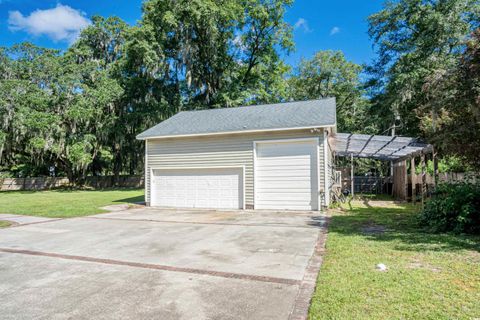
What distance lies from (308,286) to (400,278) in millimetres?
1128

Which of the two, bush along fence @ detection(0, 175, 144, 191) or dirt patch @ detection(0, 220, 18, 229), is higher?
bush along fence @ detection(0, 175, 144, 191)

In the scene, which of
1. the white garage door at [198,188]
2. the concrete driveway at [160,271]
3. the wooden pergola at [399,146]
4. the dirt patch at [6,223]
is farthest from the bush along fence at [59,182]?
the concrete driveway at [160,271]

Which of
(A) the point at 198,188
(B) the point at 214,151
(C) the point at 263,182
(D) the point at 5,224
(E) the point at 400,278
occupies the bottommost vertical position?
(D) the point at 5,224

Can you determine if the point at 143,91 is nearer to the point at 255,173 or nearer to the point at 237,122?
the point at 237,122

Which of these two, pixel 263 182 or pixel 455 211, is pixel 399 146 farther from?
pixel 455 211

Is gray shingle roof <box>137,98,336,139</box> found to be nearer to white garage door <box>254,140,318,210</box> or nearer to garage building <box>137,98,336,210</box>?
garage building <box>137,98,336,210</box>

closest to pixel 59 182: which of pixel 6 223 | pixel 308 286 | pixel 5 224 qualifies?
pixel 6 223

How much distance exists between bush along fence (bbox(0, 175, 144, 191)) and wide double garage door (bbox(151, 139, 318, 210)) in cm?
1568

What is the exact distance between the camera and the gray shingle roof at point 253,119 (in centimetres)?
1047

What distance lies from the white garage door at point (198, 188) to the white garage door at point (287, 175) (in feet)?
2.88

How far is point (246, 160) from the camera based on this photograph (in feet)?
36.0

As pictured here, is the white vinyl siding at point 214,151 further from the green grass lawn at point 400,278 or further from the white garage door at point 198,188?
the green grass lawn at point 400,278

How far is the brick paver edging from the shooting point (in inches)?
115

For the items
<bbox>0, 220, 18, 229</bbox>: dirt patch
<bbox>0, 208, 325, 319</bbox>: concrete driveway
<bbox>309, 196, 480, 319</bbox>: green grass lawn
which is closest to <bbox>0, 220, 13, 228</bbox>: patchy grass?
<bbox>0, 220, 18, 229</bbox>: dirt patch
